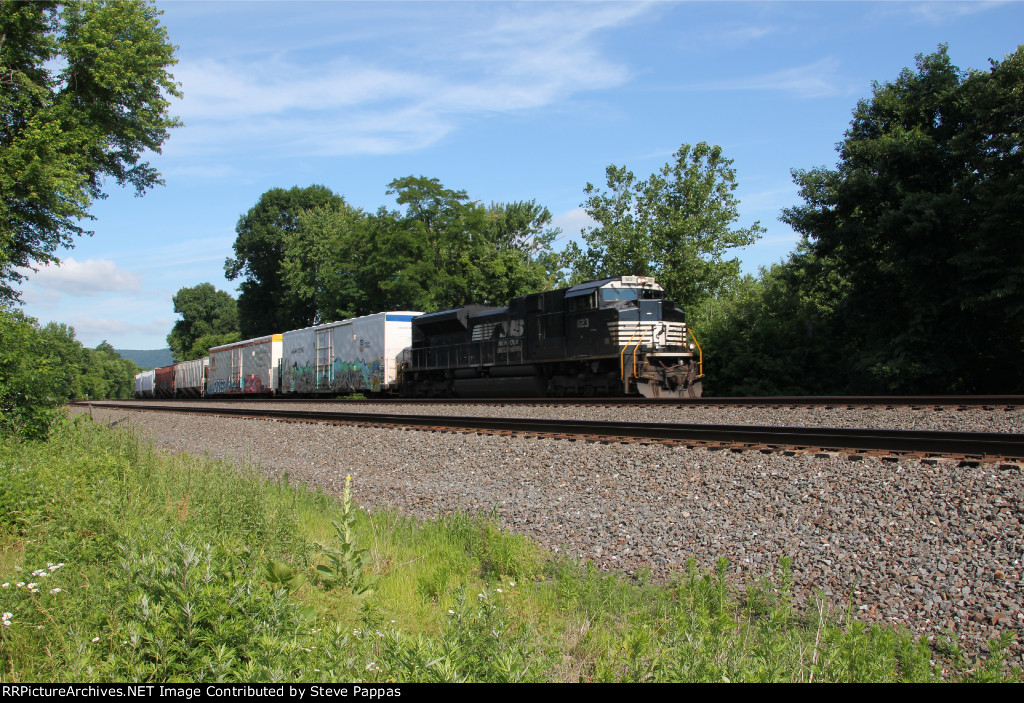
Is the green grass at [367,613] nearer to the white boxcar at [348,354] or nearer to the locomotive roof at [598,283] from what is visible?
the locomotive roof at [598,283]

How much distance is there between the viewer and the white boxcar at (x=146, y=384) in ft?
195

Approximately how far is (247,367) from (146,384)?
2695 cm

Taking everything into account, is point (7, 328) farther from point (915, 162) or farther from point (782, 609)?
point (915, 162)

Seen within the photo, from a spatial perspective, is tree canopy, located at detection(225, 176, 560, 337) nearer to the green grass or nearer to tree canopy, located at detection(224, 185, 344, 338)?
tree canopy, located at detection(224, 185, 344, 338)

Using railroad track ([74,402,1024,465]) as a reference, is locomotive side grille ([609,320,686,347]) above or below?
above

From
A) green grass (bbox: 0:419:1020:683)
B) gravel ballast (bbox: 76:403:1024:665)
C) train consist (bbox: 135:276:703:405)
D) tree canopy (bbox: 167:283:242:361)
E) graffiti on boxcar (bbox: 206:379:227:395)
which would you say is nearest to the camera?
green grass (bbox: 0:419:1020:683)

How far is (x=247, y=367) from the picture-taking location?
135 ft

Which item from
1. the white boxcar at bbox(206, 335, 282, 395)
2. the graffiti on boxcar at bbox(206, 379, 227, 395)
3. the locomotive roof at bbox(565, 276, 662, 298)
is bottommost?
the graffiti on boxcar at bbox(206, 379, 227, 395)

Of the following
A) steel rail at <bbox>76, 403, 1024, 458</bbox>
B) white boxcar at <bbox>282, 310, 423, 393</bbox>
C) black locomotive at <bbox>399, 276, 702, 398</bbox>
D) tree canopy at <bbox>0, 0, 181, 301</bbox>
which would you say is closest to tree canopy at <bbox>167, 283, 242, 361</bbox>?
white boxcar at <bbox>282, 310, 423, 393</bbox>
